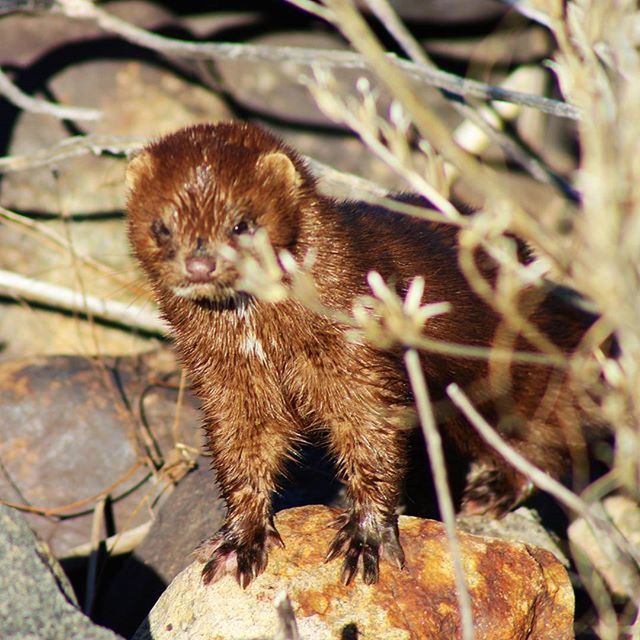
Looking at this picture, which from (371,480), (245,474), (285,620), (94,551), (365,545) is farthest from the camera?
(94,551)

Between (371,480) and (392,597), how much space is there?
49 cm

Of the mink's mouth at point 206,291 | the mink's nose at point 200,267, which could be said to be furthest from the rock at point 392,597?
the mink's nose at point 200,267

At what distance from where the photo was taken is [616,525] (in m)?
4.80

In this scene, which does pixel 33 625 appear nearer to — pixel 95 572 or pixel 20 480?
pixel 95 572

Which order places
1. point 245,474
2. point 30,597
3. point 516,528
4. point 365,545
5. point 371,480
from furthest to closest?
point 516,528
point 245,474
point 371,480
point 365,545
point 30,597

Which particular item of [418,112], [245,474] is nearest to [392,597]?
[245,474]

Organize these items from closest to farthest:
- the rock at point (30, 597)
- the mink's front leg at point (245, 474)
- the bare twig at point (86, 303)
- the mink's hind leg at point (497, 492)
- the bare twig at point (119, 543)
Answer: the rock at point (30, 597), the mink's front leg at point (245, 474), the mink's hind leg at point (497, 492), the bare twig at point (119, 543), the bare twig at point (86, 303)

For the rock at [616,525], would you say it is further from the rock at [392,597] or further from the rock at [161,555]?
the rock at [161,555]

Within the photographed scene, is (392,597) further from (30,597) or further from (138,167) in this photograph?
(138,167)

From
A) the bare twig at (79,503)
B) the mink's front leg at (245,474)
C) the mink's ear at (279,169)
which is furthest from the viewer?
the bare twig at (79,503)

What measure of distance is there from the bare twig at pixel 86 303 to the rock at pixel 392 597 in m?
2.82

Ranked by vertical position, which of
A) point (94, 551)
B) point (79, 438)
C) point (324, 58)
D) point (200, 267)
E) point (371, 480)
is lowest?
point (94, 551)

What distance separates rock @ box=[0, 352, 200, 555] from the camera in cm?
524

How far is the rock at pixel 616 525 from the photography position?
4691 millimetres
